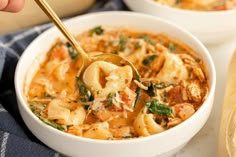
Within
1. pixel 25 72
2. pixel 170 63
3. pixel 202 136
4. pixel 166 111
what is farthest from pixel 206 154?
pixel 25 72

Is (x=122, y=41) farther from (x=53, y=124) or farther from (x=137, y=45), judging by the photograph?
(x=53, y=124)

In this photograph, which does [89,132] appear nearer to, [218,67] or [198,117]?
[198,117]

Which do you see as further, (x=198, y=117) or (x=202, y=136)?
(x=202, y=136)

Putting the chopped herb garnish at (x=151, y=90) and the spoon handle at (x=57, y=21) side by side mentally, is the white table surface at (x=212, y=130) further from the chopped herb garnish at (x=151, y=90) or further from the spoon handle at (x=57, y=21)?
the spoon handle at (x=57, y=21)

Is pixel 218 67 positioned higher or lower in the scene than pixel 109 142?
lower

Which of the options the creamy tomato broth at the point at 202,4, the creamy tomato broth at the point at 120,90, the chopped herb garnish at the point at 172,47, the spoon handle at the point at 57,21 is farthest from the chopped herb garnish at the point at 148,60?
the creamy tomato broth at the point at 202,4

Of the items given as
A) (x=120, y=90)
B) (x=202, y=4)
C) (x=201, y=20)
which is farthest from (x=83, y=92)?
(x=202, y=4)

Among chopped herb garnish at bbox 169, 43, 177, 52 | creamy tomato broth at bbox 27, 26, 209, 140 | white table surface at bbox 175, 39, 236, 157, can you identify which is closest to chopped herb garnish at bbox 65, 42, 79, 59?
creamy tomato broth at bbox 27, 26, 209, 140
